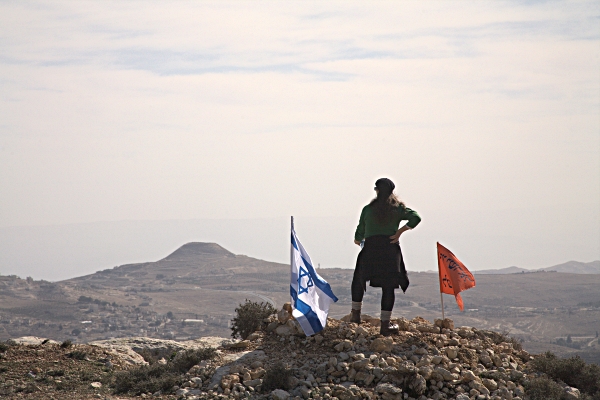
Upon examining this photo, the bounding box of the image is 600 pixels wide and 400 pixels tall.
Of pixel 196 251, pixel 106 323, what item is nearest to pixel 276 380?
pixel 106 323

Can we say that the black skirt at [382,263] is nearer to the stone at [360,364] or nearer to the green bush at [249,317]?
the stone at [360,364]

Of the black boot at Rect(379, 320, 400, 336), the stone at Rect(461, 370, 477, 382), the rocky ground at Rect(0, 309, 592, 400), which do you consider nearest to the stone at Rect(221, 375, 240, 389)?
the rocky ground at Rect(0, 309, 592, 400)

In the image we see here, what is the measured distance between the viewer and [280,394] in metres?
10.5

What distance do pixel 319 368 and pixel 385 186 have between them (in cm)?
320

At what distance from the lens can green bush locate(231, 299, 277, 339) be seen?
14688 millimetres

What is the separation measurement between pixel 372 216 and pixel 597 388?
4584mm

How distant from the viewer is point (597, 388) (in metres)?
12.1

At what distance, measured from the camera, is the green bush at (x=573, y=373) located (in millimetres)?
12055

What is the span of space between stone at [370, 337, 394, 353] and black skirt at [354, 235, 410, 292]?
973 millimetres

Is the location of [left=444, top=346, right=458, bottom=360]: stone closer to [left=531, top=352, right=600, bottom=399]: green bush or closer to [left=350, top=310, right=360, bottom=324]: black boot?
[left=531, top=352, right=600, bottom=399]: green bush

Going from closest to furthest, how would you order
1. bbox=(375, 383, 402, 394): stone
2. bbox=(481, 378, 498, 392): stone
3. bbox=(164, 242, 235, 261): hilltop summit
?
1. bbox=(375, 383, 402, 394): stone
2. bbox=(481, 378, 498, 392): stone
3. bbox=(164, 242, 235, 261): hilltop summit

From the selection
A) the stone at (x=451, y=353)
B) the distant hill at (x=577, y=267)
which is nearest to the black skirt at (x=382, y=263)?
the stone at (x=451, y=353)

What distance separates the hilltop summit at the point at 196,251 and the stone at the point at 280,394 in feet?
489

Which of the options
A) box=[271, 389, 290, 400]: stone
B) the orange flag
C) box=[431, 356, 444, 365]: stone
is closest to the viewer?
box=[271, 389, 290, 400]: stone
